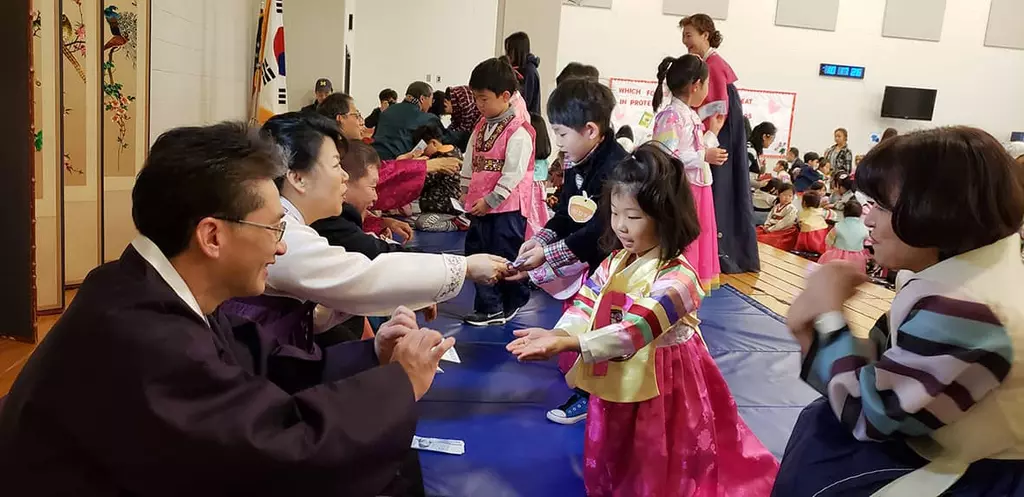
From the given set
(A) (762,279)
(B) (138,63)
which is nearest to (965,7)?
(A) (762,279)

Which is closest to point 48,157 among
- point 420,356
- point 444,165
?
point 444,165

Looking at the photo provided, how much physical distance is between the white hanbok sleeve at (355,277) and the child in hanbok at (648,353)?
29 cm

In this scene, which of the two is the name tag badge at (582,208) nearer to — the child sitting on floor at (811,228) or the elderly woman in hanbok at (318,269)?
the elderly woman in hanbok at (318,269)

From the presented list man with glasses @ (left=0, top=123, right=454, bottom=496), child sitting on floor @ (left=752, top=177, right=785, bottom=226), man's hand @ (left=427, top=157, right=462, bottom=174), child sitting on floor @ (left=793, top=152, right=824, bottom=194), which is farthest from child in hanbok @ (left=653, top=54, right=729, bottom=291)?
child sitting on floor @ (left=793, top=152, right=824, bottom=194)

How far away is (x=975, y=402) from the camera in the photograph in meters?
1.07

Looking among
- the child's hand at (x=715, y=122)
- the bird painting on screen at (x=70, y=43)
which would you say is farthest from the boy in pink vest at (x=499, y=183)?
the bird painting on screen at (x=70, y=43)

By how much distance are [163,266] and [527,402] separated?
6.35ft

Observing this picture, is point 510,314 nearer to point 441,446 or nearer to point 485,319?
point 485,319

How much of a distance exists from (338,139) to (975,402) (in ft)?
5.81

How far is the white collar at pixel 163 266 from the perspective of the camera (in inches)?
42.6

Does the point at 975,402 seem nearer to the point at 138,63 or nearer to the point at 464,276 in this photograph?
the point at 464,276

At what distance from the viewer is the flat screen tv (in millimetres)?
12156

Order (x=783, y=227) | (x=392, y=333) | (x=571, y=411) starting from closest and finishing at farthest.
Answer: (x=392, y=333), (x=571, y=411), (x=783, y=227)

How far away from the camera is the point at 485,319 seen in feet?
12.6
